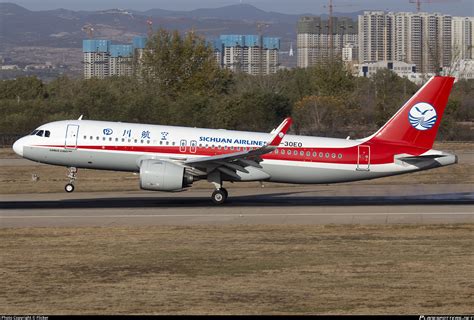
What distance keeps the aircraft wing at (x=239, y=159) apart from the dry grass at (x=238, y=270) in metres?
6.18

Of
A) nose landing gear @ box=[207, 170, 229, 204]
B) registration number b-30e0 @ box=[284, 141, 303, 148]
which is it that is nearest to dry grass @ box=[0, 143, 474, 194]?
nose landing gear @ box=[207, 170, 229, 204]

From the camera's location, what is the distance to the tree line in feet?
260

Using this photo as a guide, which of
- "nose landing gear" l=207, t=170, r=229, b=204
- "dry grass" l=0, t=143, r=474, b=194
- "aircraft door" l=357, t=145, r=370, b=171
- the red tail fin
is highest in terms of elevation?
the red tail fin

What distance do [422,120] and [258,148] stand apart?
296 inches

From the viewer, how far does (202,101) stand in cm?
8300

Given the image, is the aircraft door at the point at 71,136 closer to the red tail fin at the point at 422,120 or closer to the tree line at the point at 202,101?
the red tail fin at the point at 422,120

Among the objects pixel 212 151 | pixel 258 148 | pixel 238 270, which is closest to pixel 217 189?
pixel 212 151

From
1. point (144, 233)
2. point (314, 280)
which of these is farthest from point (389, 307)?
point (144, 233)

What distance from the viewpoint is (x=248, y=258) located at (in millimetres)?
27344

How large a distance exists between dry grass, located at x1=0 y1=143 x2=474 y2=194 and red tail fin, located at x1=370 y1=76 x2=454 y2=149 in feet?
35.1

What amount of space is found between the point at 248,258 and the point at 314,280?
359 centimetres

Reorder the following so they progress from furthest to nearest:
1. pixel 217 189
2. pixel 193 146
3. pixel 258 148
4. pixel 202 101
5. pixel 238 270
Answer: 1. pixel 202 101
2. pixel 217 189
3. pixel 193 146
4. pixel 258 148
5. pixel 238 270

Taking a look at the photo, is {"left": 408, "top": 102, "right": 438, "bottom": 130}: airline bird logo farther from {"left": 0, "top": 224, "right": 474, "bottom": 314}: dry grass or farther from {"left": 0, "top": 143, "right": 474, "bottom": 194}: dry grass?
{"left": 0, "top": 143, "right": 474, "bottom": 194}: dry grass

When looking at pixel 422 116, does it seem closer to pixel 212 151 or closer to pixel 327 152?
pixel 327 152
